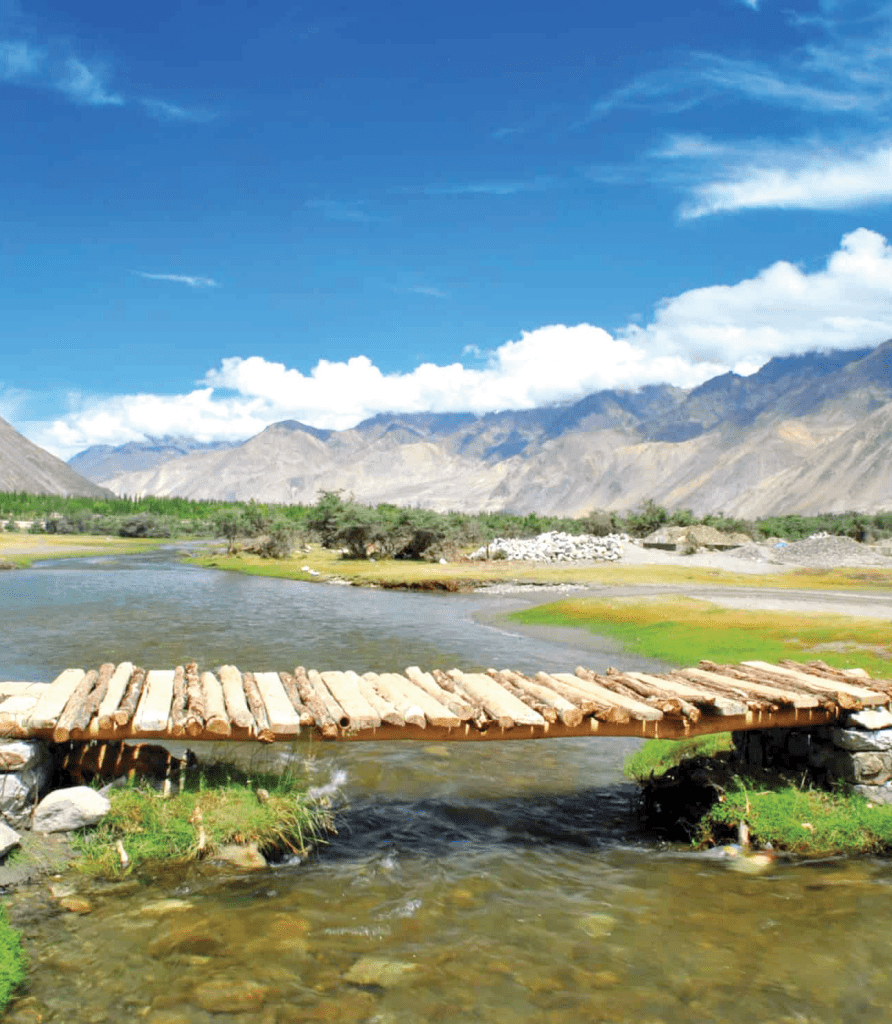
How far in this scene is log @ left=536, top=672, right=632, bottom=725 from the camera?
29.1 feet

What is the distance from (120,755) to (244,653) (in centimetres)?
1395

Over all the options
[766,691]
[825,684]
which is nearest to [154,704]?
[766,691]

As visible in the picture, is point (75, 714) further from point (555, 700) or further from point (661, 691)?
point (661, 691)

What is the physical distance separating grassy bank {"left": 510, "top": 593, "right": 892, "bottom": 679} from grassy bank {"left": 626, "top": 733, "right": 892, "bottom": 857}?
886 centimetres

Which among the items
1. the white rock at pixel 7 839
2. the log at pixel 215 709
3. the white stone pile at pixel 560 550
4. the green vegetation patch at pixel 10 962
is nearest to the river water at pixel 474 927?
the green vegetation patch at pixel 10 962

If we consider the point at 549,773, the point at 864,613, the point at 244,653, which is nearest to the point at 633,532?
the point at 864,613

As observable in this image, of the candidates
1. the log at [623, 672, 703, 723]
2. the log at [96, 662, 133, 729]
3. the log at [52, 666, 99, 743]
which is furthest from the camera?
the log at [623, 672, 703, 723]

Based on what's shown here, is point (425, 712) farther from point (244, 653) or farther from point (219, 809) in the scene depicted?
point (244, 653)

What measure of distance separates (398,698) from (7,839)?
13.4 ft

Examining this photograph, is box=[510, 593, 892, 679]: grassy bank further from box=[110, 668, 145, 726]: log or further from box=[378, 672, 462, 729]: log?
box=[110, 668, 145, 726]: log

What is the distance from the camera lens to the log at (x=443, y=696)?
8789 mm

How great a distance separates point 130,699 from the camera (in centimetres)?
878

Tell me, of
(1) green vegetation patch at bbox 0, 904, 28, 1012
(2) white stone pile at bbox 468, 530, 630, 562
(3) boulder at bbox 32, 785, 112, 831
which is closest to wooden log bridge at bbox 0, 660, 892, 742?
(3) boulder at bbox 32, 785, 112, 831

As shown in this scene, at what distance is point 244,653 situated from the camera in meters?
23.1
